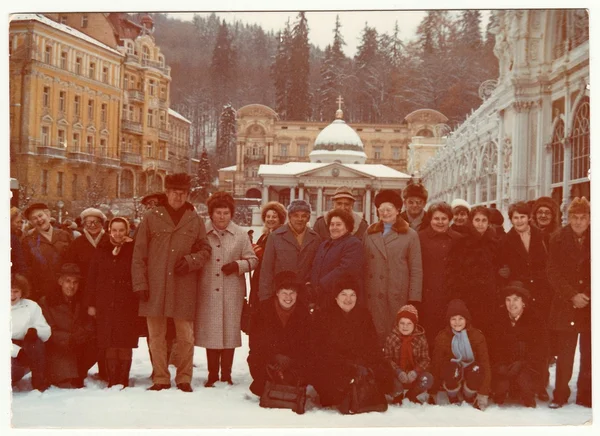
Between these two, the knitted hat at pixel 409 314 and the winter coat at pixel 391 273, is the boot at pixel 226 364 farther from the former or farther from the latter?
the knitted hat at pixel 409 314

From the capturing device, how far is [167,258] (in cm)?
562

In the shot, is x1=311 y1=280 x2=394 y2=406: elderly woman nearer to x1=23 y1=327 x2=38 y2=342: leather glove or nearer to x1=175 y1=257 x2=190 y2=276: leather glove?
x1=175 y1=257 x2=190 y2=276: leather glove

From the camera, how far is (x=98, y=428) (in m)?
5.55

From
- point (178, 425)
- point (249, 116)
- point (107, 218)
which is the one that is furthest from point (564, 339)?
point (107, 218)

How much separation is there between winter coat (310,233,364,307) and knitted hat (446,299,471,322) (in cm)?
79

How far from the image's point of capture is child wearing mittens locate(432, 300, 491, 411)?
541 cm

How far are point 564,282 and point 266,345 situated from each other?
265cm

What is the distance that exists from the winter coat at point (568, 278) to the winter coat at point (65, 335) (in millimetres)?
4125

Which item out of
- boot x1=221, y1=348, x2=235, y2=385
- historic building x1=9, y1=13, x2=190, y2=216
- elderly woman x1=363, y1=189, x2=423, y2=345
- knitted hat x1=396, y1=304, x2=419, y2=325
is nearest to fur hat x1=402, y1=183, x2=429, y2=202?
elderly woman x1=363, y1=189, x2=423, y2=345

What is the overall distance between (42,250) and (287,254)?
230 centimetres

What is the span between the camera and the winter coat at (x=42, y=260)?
5.87 metres

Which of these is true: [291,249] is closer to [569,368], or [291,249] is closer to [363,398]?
[363,398]

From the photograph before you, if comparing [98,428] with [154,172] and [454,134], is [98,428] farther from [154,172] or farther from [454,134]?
[454,134]

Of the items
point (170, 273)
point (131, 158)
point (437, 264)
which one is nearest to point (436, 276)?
point (437, 264)
